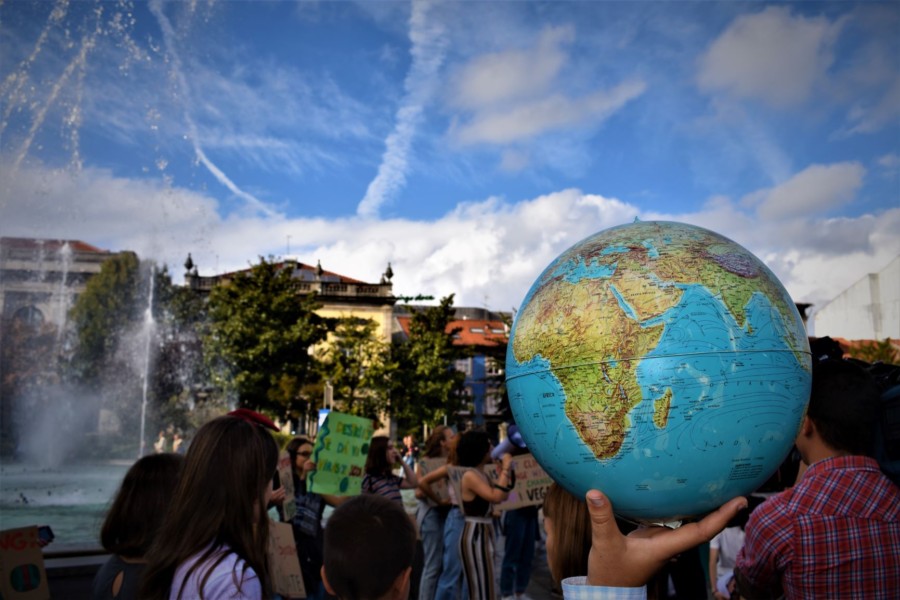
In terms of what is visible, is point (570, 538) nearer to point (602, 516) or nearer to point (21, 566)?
point (602, 516)

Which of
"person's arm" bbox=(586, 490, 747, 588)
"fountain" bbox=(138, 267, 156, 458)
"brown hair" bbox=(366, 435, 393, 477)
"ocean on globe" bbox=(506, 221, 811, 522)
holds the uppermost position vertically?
"fountain" bbox=(138, 267, 156, 458)

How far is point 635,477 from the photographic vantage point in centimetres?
185

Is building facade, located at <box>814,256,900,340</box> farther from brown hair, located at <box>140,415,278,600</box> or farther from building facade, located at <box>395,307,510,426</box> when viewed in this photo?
brown hair, located at <box>140,415,278,600</box>

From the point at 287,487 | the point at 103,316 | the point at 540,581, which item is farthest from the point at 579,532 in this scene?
the point at 103,316

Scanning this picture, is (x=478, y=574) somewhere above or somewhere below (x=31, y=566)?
below

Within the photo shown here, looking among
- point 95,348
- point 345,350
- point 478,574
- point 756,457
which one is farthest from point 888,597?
point 345,350

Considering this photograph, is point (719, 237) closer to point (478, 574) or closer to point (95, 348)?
point (478, 574)

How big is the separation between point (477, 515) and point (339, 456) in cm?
135

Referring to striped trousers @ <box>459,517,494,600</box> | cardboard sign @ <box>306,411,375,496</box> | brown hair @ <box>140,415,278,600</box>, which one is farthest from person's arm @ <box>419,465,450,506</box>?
brown hair @ <box>140,415,278,600</box>

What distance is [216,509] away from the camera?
2484 millimetres

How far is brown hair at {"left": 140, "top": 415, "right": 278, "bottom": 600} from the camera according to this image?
96.0 inches

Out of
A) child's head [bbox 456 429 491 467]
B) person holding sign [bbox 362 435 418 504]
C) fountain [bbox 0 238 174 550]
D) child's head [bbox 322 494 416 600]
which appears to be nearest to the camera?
child's head [bbox 322 494 416 600]

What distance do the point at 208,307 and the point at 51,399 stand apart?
13.4 m

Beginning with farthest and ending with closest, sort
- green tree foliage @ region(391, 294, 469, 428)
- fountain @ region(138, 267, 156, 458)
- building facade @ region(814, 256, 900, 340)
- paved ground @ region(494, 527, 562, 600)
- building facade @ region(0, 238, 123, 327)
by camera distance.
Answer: green tree foliage @ region(391, 294, 469, 428)
building facade @ region(814, 256, 900, 340)
fountain @ region(138, 267, 156, 458)
building facade @ region(0, 238, 123, 327)
paved ground @ region(494, 527, 562, 600)
